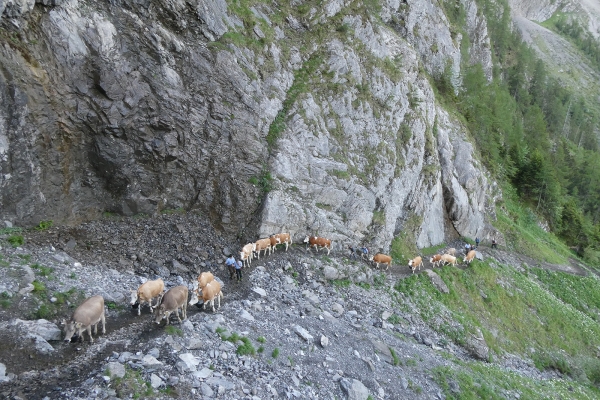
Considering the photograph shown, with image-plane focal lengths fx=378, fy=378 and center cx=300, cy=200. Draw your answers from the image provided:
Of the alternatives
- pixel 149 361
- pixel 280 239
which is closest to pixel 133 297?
pixel 149 361

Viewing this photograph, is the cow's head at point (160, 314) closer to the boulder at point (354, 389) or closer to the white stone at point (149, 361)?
the white stone at point (149, 361)

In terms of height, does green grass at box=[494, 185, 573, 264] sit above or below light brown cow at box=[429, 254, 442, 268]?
above

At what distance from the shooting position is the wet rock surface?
439 inches

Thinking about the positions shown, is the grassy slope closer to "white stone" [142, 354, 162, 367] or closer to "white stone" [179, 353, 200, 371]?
A: "white stone" [179, 353, 200, 371]

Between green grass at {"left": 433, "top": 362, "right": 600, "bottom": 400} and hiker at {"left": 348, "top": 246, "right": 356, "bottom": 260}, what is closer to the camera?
green grass at {"left": 433, "top": 362, "right": 600, "bottom": 400}

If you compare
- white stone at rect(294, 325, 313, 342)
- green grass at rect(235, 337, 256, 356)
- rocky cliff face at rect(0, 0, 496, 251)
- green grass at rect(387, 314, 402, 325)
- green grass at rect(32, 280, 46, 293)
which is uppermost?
rocky cliff face at rect(0, 0, 496, 251)

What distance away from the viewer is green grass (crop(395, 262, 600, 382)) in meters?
26.2

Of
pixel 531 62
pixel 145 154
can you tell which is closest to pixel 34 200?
pixel 145 154

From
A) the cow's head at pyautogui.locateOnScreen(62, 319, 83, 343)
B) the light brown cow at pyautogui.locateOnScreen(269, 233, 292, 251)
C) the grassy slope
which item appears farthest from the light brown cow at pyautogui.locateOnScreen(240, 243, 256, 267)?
the cow's head at pyautogui.locateOnScreen(62, 319, 83, 343)

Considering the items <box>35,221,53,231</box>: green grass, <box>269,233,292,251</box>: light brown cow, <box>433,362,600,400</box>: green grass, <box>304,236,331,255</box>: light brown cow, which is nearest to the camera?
<box>433,362,600,400</box>: green grass

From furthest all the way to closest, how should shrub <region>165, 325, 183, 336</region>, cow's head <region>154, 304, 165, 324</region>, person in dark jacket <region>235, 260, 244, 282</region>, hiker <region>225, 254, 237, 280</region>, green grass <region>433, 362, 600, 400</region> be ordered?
1. person in dark jacket <region>235, 260, 244, 282</region>
2. hiker <region>225, 254, 237, 280</region>
3. green grass <region>433, 362, 600, 400</region>
4. cow's head <region>154, 304, 165, 324</region>
5. shrub <region>165, 325, 183, 336</region>

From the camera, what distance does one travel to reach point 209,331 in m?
14.0

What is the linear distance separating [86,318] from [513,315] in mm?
31517

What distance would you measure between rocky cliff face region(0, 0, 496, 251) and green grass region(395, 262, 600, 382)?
5.43 metres
